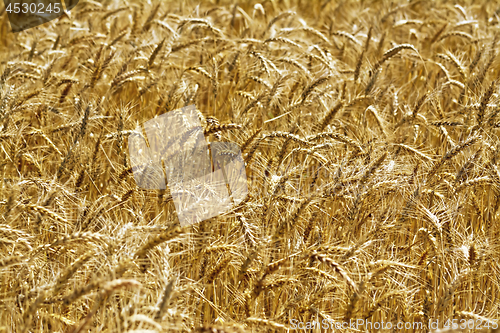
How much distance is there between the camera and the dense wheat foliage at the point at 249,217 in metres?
1.62

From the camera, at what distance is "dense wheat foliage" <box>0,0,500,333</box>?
5.32 ft

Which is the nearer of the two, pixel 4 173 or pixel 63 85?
pixel 4 173


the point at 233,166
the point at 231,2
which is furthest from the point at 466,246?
the point at 231,2

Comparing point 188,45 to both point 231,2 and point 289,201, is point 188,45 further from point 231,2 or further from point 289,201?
point 231,2

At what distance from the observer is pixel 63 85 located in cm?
300

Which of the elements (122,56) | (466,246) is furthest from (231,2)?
(466,246)

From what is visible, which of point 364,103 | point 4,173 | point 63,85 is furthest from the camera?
point 364,103

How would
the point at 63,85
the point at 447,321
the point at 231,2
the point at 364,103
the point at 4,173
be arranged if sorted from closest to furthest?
the point at 447,321, the point at 4,173, the point at 63,85, the point at 364,103, the point at 231,2

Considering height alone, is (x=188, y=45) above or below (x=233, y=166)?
above

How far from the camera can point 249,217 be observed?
2.03 m

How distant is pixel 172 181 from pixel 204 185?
142 millimetres

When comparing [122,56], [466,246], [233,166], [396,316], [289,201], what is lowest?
[396,316]

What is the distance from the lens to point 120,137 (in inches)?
84.8

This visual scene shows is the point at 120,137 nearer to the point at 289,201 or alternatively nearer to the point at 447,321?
the point at 289,201
